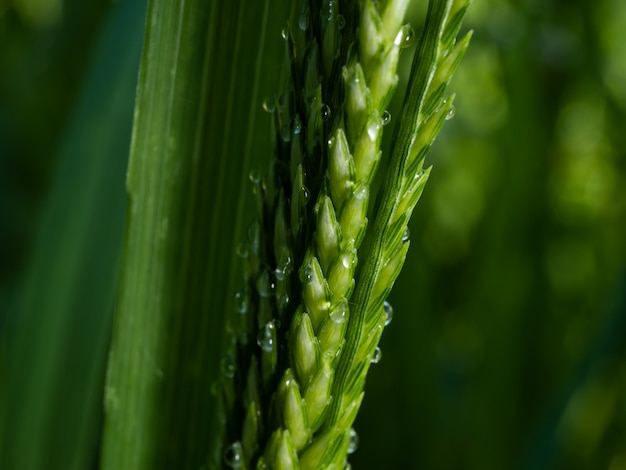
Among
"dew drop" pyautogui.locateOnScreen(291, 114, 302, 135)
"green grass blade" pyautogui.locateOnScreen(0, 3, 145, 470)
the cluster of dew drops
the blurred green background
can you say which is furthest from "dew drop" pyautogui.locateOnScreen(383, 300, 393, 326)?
the blurred green background

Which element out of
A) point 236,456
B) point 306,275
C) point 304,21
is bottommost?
point 236,456

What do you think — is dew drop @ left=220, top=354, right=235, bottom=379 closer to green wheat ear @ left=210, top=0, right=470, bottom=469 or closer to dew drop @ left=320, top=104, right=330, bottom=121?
green wheat ear @ left=210, top=0, right=470, bottom=469

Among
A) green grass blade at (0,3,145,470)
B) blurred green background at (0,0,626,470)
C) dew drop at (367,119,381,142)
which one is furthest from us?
blurred green background at (0,0,626,470)

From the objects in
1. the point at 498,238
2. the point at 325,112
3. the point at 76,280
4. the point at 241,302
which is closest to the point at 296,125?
the point at 325,112

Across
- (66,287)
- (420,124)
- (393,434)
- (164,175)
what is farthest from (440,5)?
(393,434)

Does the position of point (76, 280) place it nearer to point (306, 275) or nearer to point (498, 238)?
point (306, 275)

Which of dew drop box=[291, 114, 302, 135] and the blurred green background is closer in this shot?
dew drop box=[291, 114, 302, 135]

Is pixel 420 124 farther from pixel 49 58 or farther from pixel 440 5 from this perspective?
pixel 49 58
